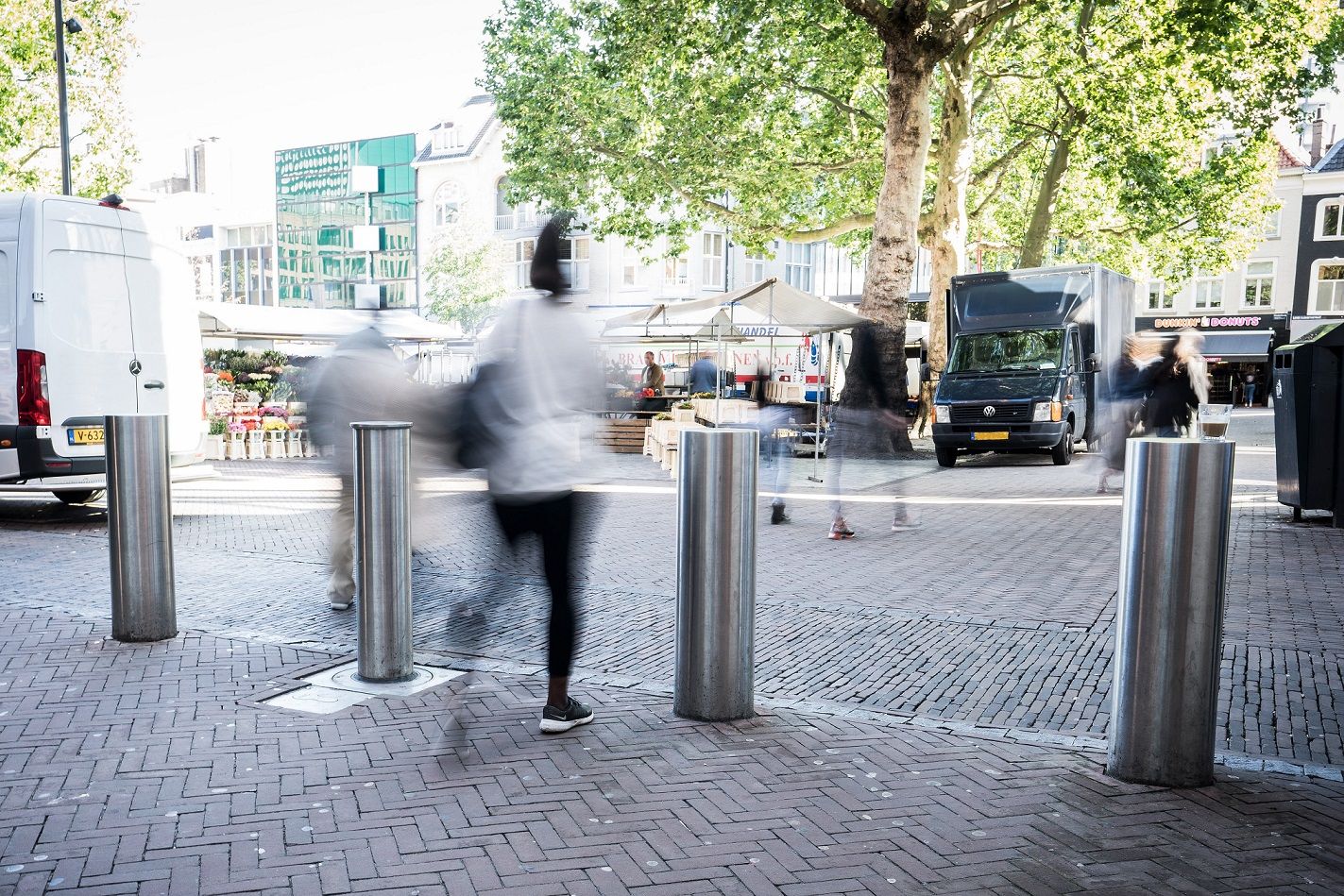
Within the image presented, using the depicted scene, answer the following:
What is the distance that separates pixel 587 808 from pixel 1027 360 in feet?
52.1

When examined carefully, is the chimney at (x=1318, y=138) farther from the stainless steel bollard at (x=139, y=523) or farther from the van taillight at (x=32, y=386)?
the stainless steel bollard at (x=139, y=523)

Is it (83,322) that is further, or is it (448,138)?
(448,138)

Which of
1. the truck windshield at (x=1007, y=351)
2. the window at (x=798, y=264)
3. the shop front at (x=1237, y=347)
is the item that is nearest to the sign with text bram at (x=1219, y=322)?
the shop front at (x=1237, y=347)

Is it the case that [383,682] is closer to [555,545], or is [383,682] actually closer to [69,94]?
[555,545]

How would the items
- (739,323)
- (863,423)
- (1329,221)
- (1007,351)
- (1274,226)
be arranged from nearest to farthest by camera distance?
(863,423)
(1007,351)
(739,323)
(1329,221)
(1274,226)

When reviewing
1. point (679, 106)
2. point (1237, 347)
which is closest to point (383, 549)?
point (679, 106)

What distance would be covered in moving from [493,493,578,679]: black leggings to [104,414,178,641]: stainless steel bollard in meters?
2.42

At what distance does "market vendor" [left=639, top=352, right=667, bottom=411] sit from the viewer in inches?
778

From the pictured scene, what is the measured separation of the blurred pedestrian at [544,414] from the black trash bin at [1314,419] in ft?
26.6

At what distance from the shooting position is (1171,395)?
1146cm

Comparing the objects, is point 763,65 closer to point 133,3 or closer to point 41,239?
point 133,3

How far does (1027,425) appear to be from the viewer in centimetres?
1702

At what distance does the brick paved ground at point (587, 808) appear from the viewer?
9.86ft

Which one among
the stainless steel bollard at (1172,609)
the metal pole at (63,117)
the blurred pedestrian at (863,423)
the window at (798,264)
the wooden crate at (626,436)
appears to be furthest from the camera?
the window at (798,264)
